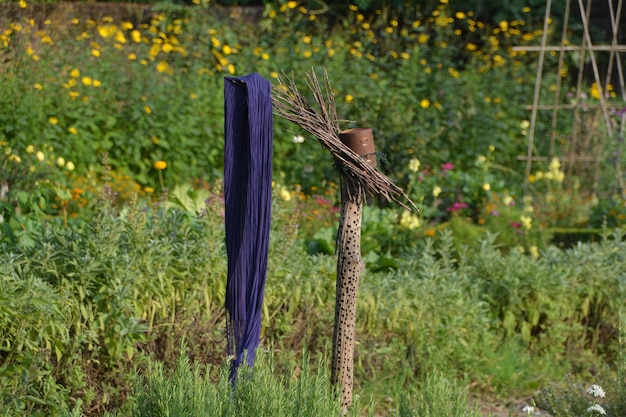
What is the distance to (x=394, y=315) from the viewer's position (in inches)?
179

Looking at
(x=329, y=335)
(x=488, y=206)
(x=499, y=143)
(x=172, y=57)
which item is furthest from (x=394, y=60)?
(x=329, y=335)

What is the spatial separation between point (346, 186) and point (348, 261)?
268 millimetres

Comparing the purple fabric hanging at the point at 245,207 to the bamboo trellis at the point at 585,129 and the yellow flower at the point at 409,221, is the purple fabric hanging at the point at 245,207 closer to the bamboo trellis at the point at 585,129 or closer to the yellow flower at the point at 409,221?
the yellow flower at the point at 409,221

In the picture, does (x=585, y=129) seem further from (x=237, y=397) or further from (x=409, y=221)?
(x=237, y=397)

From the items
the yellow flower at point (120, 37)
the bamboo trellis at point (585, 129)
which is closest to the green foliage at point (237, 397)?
the yellow flower at point (120, 37)

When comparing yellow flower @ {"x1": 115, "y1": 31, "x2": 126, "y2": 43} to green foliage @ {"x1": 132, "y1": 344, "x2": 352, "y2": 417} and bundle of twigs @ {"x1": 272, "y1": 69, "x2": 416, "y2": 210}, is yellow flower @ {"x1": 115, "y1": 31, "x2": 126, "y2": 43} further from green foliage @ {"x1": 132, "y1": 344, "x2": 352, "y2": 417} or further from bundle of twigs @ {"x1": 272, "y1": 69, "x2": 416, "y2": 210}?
green foliage @ {"x1": 132, "y1": 344, "x2": 352, "y2": 417}

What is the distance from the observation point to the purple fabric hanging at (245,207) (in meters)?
3.11

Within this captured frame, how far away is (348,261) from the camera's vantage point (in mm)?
3195

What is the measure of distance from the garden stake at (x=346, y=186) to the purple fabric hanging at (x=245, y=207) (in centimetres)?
13

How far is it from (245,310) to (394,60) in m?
6.70

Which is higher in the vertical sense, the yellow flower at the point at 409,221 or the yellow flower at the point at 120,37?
the yellow flower at the point at 120,37

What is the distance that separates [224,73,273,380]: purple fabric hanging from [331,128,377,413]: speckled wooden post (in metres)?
0.27

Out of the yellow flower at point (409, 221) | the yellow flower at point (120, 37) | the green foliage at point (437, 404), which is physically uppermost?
the yellow flower at point (120, 37)

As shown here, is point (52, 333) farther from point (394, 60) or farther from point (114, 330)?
point (394, 60)
